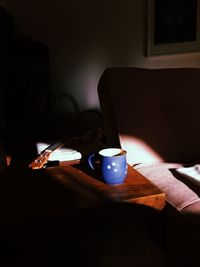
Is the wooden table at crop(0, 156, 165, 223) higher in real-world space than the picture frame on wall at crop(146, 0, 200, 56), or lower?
lower

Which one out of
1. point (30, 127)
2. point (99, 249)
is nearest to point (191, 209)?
point (99, 249)

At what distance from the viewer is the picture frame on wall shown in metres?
2.15

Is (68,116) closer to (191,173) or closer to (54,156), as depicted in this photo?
(54,156)

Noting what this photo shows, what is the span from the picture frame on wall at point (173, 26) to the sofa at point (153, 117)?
3.16 feet

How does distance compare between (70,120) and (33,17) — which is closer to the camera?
(33,17)

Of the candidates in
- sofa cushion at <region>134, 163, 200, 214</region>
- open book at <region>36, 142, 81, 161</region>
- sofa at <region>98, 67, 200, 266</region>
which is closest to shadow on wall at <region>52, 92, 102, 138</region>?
open book at <region>36, 142, 81, 161</region>

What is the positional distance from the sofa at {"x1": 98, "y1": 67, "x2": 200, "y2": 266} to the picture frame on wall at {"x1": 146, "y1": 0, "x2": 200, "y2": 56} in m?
0.96

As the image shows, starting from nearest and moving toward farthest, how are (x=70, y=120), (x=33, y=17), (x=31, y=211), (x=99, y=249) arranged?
(x=31, y=211)
(x=99, y=249)
(x=33, y=17)
(x=70, y=120)

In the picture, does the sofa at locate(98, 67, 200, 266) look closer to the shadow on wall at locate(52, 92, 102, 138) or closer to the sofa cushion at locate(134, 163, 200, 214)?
the sofa cushion at locate(134, 163, 200, 214)

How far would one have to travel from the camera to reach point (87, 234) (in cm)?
100

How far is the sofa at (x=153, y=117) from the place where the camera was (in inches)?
47.3

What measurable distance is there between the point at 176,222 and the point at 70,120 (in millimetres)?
1630

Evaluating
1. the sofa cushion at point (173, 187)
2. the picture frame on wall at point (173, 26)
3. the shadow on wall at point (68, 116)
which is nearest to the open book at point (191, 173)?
the sofa cushion at point (173, 187)

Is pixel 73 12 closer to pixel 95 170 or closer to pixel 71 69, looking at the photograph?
pixel 71 69
